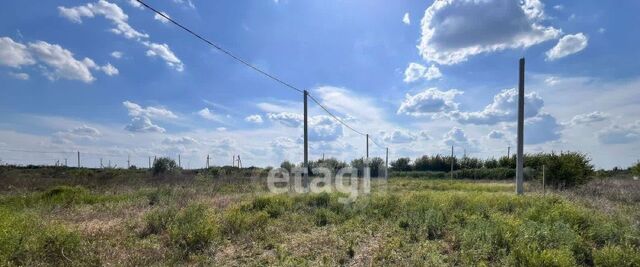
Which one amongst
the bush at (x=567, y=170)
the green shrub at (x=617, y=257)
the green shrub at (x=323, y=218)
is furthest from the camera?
the bush at (x=567, y=170)

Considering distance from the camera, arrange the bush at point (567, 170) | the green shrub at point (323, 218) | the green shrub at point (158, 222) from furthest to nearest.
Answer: the bush at point (567, 170)
the green shrub at point (323, 218)
the green shrub at point (158, 222)

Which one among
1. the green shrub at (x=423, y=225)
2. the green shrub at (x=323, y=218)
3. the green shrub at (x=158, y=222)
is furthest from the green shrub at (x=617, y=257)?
the green shrub at (x=158, y=222)

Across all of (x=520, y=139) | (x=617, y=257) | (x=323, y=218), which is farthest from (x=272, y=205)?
(x=520, y=139)

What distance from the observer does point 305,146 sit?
1497 centimetres

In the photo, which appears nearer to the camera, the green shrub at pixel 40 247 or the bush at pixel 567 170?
the green shrub at pixel 40 247

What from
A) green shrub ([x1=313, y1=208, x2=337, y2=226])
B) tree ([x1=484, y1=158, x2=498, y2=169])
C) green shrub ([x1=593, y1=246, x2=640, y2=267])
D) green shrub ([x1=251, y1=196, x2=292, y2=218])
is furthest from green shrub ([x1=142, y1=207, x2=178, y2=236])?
tree ([x1=484, y1=158, x2=498, y2=169])

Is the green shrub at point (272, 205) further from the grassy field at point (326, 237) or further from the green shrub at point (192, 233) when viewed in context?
the green shrub at point (192, 233)

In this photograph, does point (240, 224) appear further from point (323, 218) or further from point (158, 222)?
point (323, 218)

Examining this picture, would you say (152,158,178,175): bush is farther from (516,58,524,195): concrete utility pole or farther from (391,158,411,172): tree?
(391,158,411,172): tree

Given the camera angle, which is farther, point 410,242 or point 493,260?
point 410,242

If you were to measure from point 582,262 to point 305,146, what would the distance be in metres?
9.99

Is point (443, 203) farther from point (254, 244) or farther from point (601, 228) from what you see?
point (254, 244)

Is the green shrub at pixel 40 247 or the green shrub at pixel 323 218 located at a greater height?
the green shrub at pixel 40 247

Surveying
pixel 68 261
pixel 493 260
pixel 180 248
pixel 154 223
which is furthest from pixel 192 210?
pixel 493 260
